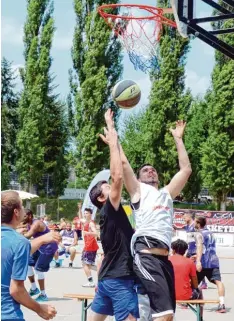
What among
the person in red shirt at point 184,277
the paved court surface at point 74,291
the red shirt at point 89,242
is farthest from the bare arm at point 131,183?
the red shirt at point 89,242

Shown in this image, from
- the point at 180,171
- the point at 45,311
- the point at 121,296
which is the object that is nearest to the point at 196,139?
the point at 180,171

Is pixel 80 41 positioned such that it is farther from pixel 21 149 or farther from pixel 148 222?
pixel 148 222

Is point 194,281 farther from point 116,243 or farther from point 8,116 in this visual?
point 8,116

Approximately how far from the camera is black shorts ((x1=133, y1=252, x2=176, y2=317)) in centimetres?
630

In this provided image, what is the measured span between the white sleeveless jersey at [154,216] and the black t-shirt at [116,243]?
117 mm

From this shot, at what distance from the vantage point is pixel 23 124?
164 feet

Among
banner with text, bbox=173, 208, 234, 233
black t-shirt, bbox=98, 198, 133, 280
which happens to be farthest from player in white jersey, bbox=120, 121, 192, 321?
banner with text, bbox=173, 208, 234, 233

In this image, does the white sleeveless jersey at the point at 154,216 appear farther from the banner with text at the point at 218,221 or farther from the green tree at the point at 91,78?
the green tree at the point at 91,78

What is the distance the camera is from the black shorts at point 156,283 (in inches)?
248

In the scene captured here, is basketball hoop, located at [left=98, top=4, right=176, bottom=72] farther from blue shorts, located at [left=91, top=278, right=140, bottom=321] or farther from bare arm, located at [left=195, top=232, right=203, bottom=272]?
blue shorts, located at [left=91, top=278, right=140, bottom=321]

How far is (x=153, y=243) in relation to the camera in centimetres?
639

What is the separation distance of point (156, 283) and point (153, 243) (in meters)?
0.37

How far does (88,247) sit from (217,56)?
32553 mm

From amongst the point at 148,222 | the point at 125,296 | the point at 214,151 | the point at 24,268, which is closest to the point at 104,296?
the point at 125,296
